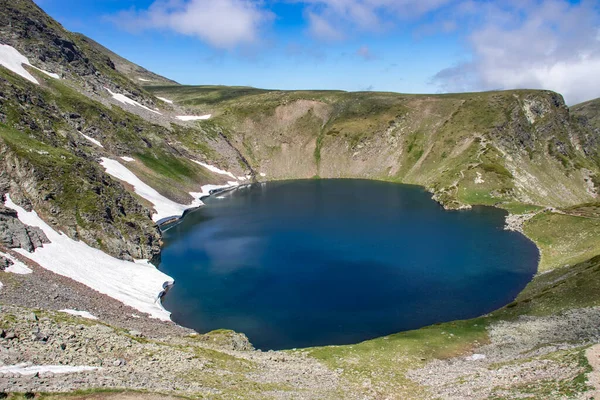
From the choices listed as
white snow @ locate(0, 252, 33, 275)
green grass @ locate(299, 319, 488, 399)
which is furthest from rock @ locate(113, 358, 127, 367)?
white snow @ locate(0, 252, 33, 275)

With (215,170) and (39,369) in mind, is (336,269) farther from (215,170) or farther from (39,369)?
(215,170)

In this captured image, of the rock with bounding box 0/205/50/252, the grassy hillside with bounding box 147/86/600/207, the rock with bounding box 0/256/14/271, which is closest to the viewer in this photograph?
the rock with bounding box 0/256/14/271

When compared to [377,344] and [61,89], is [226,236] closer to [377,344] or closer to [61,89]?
[377,344]

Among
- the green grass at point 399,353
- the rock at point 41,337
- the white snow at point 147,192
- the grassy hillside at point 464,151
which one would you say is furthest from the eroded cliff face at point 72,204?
the grassy hillside at point 464,151

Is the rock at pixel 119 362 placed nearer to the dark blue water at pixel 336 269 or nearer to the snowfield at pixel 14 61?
the dark blue water at pixel 336 269

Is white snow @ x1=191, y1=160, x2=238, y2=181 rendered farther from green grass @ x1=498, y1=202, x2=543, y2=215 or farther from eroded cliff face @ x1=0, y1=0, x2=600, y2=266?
green grass @ x1=498, y1=202, x2=543, y2=215

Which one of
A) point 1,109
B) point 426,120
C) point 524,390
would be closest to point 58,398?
point 524,390

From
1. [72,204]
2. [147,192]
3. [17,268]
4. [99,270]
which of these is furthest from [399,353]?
A: [147,192]
